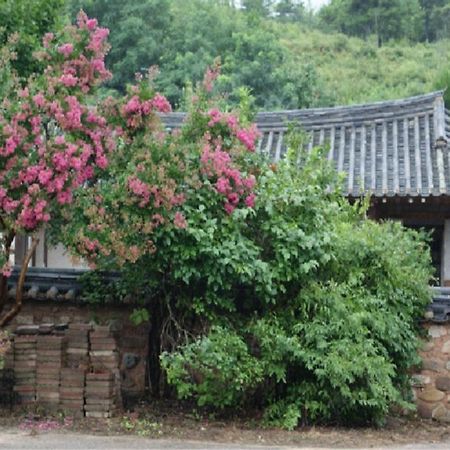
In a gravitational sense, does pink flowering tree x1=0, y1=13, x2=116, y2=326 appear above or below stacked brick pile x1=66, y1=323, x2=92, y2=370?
above

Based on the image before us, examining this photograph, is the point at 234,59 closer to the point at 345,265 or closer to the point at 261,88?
the point at 261,88

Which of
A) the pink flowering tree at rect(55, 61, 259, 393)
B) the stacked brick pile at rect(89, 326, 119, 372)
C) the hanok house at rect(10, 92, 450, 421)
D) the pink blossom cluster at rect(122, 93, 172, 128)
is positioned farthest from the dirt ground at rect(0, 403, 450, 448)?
the pink blossom cluster at rect(122, 93, 172, 128)

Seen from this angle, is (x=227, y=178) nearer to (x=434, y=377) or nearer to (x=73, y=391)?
(x=73, y=391)

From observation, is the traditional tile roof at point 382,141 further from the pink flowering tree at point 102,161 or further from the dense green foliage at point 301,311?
the pink flowering tree at point 102,161

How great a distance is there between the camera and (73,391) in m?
11.1

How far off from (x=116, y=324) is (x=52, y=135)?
316 centimetres

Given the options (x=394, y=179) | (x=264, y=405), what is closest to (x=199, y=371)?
(x=264, y=405)

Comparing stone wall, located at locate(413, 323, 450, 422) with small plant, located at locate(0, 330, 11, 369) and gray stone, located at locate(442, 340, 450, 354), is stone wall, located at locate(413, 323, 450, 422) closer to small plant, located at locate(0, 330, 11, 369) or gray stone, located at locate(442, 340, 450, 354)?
gray stone, located at locate(442, 340, 450, 354)

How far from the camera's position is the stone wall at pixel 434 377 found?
11.8 m

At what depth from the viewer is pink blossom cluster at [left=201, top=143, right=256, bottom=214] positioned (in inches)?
416

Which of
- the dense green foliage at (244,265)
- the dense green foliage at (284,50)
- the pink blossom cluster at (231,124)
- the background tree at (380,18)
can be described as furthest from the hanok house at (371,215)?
the background tree at (380,18)

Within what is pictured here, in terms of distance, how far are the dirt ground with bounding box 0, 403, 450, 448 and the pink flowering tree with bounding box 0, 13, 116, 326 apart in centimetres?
186

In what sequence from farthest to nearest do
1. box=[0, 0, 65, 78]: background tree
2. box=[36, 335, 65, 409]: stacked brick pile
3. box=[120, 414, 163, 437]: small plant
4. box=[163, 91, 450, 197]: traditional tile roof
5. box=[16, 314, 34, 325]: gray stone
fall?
1. box=[163, 91, 450, 197]: traditional tile roof
2. box=[0, 0, 65, 78]: background tree
3. box=[16, 314, 34, 325]: gray stone
4. box=[36, 335, 65, 409]: stacked brick pile
5. box=[120, 414, 163, 437]: small plant

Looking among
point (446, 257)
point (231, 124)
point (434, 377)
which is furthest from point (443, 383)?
point (446, 257)
